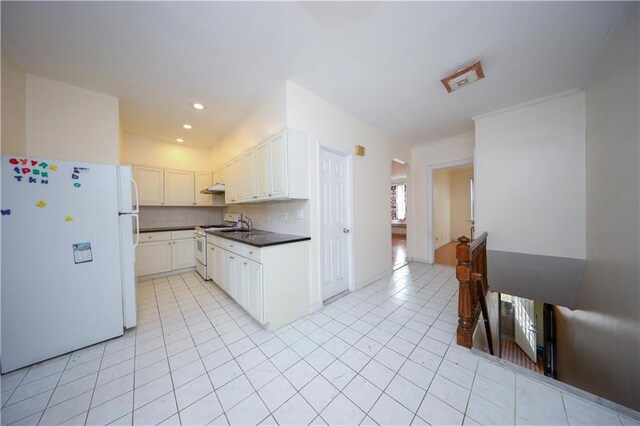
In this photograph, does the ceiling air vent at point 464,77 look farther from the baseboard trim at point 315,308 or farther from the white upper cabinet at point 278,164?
the baseboard trim at point 315,308

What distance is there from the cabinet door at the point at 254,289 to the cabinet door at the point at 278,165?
87 cm

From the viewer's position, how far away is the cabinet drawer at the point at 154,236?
354 centimetres

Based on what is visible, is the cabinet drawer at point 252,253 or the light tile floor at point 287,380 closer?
the light tile floor at point 287,380

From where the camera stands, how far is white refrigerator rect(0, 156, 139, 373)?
5.08 feet

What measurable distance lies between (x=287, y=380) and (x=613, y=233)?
3.18 metres

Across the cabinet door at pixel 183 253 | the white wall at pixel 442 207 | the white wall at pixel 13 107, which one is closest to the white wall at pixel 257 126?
the cabinet door at pixel 183 253

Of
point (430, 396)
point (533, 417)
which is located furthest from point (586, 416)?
point (430, 396)

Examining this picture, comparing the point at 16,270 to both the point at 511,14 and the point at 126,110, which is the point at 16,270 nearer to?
the point at 126,110

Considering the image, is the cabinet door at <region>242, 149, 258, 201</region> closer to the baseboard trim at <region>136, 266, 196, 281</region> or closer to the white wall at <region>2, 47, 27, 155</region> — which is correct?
the white wall at <region>2, 47, 27, 155</region>

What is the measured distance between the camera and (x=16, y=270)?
5.11 feet

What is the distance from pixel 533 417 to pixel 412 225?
12.1 feet

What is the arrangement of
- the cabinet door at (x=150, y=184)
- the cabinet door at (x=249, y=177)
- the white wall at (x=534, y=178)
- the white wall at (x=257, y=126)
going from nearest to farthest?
the white wall at (x=257, y=126)
the white wall at (x=534, y=178)
the cabinet door at (x=249, y=177)
the cabinet door at (x=150, y=184)

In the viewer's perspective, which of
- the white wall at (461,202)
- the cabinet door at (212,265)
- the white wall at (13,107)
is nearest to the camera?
the white wall at (13,107)

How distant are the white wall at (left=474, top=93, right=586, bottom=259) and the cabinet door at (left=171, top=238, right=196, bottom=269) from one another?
537 centimetres
